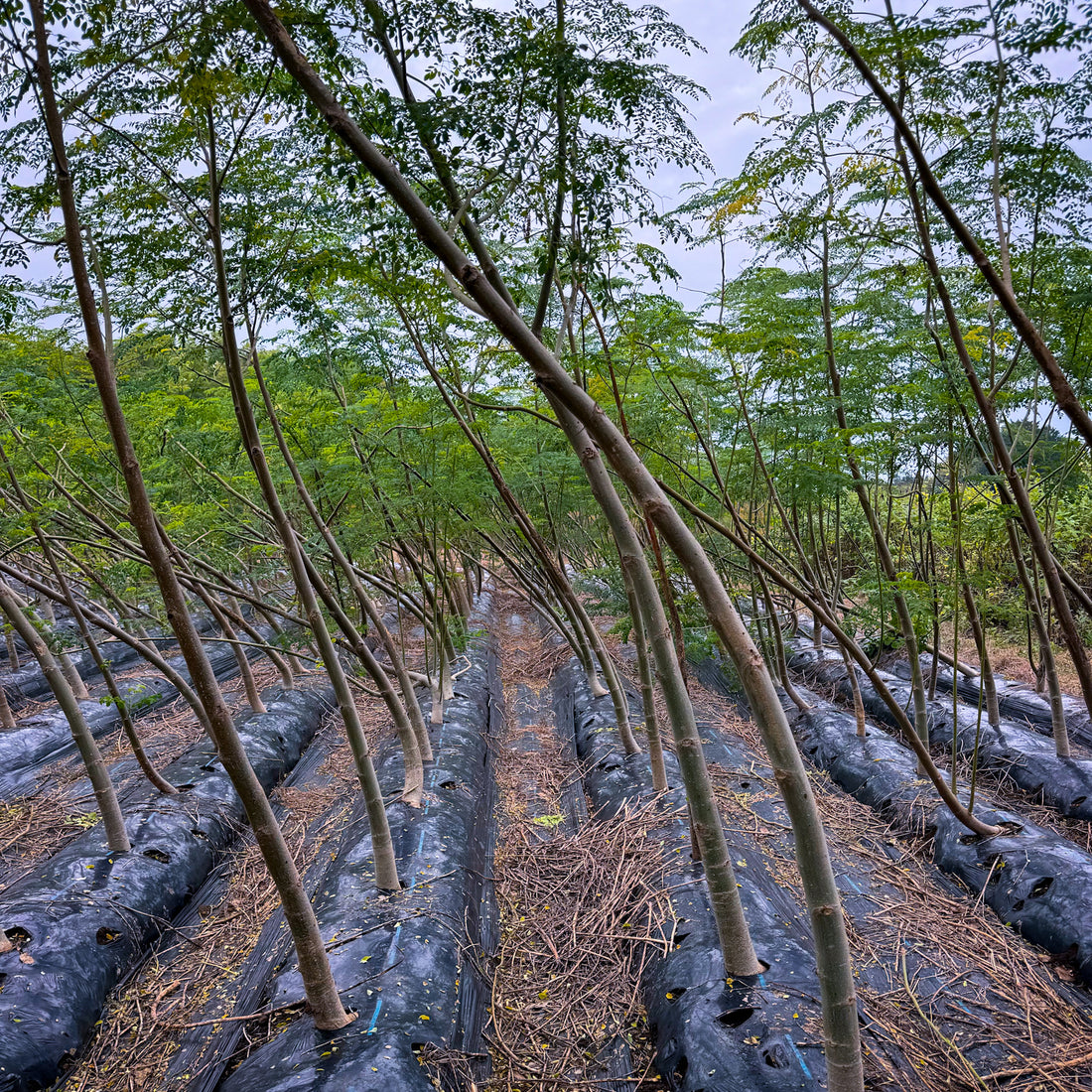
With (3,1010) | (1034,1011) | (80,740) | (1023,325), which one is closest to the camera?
(1023,325)

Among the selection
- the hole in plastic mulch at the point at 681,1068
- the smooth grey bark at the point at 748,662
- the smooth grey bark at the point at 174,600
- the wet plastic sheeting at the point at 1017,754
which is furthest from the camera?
the wet plastic sheeting at the point at 1017,754

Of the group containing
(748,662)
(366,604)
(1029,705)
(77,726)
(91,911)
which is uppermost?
(748,662)

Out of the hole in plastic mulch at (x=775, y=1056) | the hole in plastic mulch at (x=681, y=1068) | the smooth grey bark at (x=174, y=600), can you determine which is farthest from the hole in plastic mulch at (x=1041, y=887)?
the smooth grey bark at (x=174, y=600)

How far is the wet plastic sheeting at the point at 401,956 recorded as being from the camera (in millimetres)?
3041

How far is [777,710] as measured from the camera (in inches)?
81.3

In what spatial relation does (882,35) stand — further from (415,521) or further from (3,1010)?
(3,1010)

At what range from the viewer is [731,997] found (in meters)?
3.21

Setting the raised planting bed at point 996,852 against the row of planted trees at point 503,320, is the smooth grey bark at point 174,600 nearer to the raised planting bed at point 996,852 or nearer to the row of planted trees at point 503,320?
the row of planted trees at point 503,320

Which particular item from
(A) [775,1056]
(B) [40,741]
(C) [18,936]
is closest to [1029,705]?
(A) [775,1056]

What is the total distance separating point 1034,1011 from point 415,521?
18.8 ft

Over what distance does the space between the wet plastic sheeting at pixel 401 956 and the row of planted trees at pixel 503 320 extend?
217mm

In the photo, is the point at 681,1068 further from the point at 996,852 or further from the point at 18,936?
the point at 18,936

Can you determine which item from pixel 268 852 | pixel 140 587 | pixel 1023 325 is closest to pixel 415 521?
pixel 140 587

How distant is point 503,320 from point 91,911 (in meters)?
4.97
